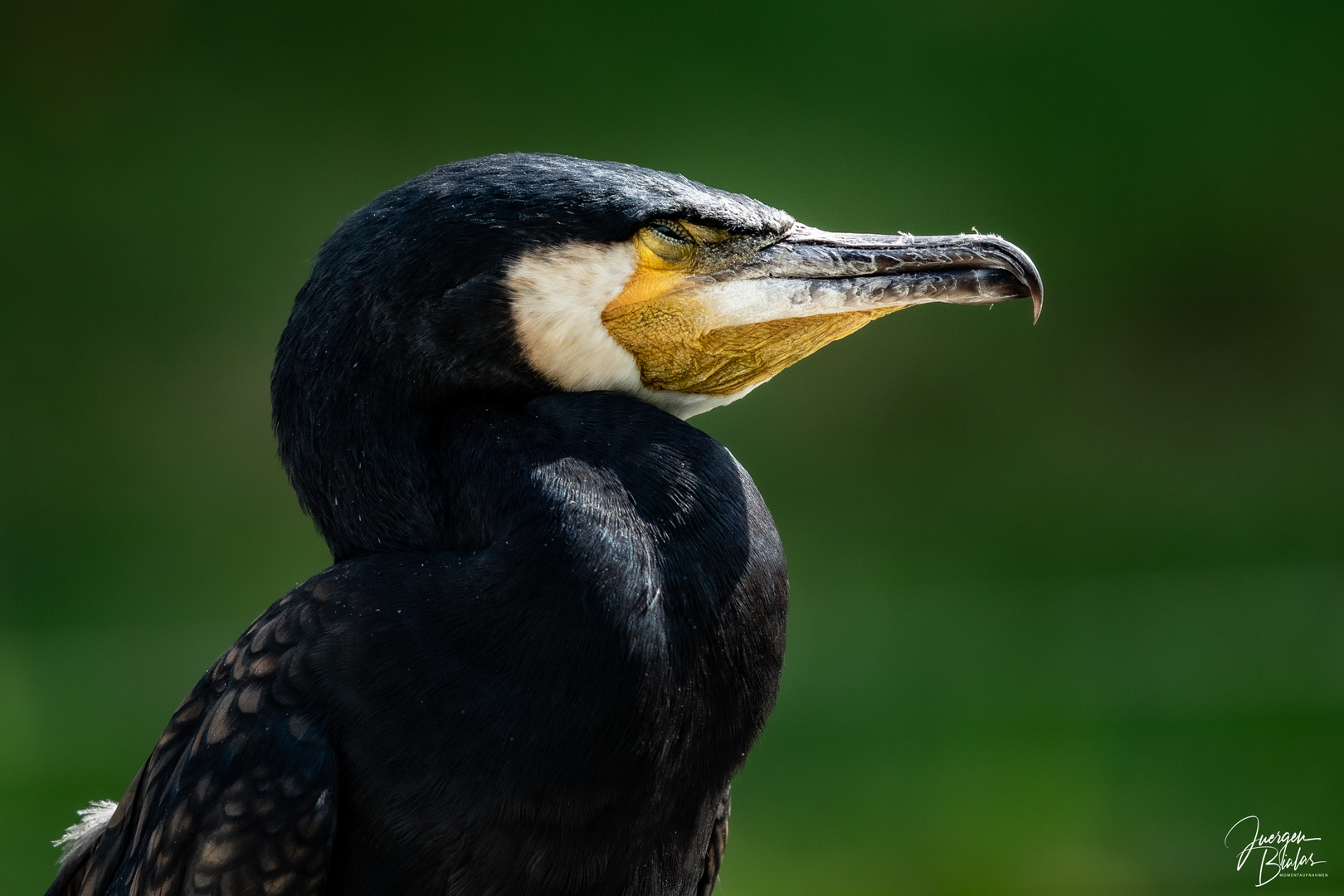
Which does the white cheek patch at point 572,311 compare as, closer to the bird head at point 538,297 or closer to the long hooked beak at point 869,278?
the bird head at point 538,297

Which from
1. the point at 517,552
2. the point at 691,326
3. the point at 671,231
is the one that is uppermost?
the point at 671,231

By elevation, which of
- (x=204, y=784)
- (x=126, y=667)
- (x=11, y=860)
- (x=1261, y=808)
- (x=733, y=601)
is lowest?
(x=1261, y=808)

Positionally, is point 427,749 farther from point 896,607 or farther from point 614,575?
point 896,607

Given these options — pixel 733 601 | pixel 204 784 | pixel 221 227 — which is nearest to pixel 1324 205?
pixel 221 227

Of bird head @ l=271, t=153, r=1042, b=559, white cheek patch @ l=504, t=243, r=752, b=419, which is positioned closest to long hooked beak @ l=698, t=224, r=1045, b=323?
bird head @ l=271, t=153, r=1042, b=559

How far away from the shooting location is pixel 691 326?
156 centimetres

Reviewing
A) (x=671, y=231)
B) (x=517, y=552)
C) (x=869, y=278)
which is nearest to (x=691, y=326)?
(x=671, y=231)

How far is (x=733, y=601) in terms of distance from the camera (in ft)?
4.47

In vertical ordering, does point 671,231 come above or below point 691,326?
above

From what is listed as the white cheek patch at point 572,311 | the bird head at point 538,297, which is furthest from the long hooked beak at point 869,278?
the white cheek patch at point 572,311

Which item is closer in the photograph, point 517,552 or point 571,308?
point 517,552

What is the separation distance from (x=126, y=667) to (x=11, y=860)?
0.89 metres

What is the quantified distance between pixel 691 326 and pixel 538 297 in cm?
20

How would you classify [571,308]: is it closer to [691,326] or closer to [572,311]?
[572,311]
